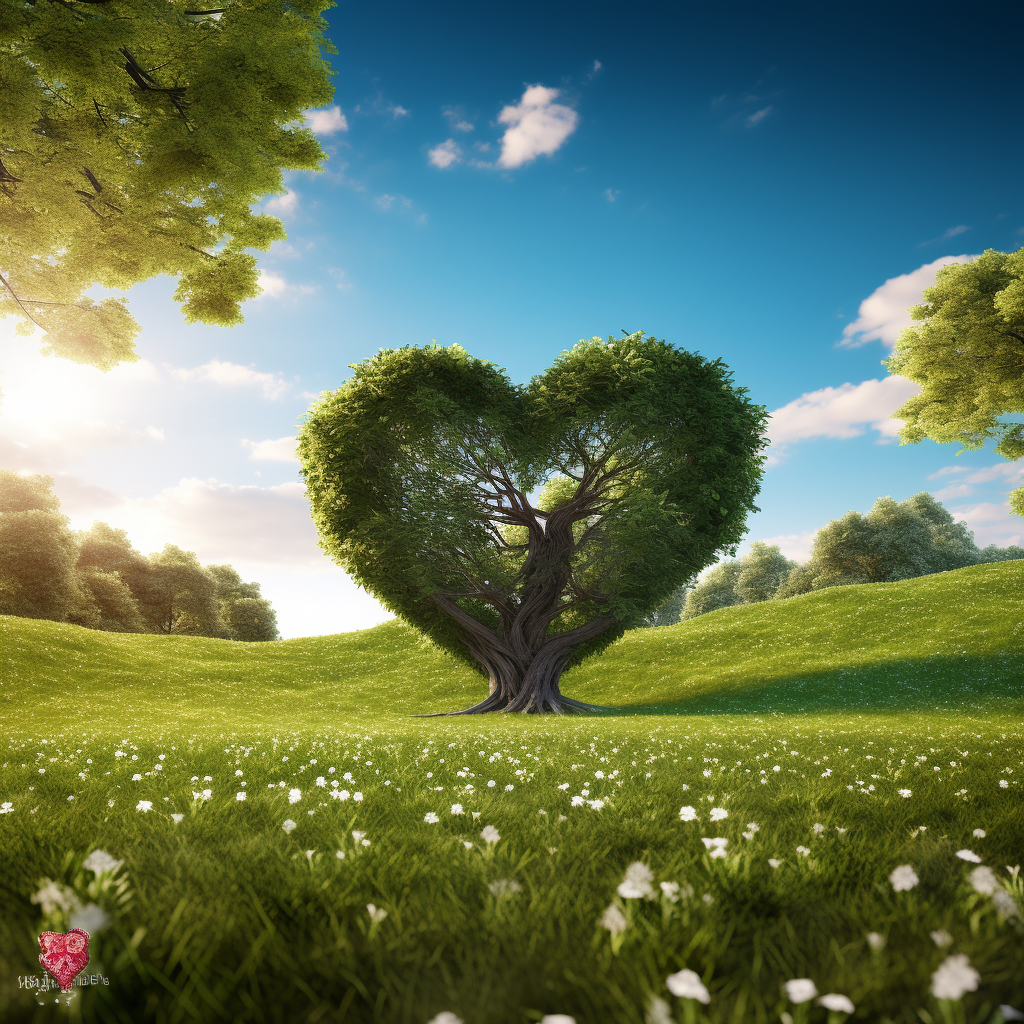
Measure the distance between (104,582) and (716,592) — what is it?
73.5 metres

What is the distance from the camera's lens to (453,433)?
23.8m

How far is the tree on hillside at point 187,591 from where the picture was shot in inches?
2270

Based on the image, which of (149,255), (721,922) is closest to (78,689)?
(149,255)

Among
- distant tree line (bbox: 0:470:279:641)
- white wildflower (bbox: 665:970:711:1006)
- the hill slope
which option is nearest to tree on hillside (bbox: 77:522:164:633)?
distant tree line (bbox: 0:470:279:641)

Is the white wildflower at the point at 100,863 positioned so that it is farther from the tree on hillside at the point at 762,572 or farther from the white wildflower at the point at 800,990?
the tree on hillside at the point at 762,572

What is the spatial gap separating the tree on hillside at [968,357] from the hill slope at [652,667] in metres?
10.4

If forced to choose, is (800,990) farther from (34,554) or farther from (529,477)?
(34,554)

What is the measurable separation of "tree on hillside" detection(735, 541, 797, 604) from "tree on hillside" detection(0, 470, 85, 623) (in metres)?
76.0

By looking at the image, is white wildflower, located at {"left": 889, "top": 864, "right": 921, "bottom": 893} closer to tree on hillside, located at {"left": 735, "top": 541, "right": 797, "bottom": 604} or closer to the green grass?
the green grass

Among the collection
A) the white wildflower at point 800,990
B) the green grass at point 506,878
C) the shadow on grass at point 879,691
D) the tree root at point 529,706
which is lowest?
the tree root at point 529,706

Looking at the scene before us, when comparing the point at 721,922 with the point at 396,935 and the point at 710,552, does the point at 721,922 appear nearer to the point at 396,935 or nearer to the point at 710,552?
the point at 396,935

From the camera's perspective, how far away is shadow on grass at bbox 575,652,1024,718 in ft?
70.8

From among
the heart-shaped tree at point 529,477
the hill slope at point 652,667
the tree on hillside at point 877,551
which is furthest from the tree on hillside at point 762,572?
the heart-shaped tree at point 529,477

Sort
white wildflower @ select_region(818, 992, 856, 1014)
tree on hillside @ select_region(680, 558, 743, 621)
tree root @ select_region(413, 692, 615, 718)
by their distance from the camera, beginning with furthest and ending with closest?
1. tree on hillside @ select_region(680, 558, 743, 621)
2. tree root @ select_region(413, 692, 615, 718)
3. white wildflower @ select_region(818, 992, 856, 1014)
